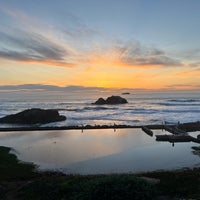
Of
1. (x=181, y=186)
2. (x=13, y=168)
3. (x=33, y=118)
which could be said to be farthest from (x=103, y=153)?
(x=33, y=118)

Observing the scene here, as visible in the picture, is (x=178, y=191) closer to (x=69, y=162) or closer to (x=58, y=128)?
(x=69, y=162)

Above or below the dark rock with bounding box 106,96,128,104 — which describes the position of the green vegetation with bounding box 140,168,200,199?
above

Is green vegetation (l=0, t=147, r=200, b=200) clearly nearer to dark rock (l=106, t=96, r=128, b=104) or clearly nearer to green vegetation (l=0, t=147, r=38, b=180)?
green vegetation (l=0, t=147, r=38, b=180)

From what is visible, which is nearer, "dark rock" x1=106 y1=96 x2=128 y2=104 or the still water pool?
the still water pool

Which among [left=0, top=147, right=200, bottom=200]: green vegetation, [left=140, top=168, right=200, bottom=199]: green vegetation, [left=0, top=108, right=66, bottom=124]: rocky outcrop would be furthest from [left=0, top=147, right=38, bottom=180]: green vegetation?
[left=0, top=108, right=66, bottom=124]: rocky outcrop

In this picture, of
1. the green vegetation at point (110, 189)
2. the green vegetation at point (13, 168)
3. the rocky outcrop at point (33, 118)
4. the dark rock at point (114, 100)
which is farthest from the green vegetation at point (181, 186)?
the dark rock at point (114, 100)

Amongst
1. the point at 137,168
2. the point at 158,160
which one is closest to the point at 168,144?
the point at 158,160

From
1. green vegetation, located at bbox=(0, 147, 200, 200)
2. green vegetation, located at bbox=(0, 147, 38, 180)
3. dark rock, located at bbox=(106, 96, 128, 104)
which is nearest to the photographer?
green vegetation, located at bbox=(0, 147, 200, 200)

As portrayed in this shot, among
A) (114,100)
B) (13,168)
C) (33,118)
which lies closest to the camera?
(13,168)

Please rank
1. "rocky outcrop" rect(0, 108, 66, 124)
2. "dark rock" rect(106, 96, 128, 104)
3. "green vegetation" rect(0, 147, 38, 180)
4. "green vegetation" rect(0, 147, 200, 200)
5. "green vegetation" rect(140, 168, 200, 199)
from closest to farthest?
"green vegetation" rect(0, 147, 200, 200)
"green vegetation" rect(140, 168, 200, 199)
"green vegetation" rect(0, 147, 38, 180)
"rocky outcrop" rect(0, 108, 66, 124)
"dark rock" rect(106, 96, 128, 104)

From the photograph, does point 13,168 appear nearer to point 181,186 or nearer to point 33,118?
point 181,186

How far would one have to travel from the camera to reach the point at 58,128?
176 ft

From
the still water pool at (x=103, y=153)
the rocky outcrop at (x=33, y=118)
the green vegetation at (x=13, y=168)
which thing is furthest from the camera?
the rocky outcrop at (x=33, y=118)

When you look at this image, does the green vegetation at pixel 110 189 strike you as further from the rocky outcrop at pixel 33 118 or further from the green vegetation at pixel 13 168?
the rocky outcrop at pixel 33 118
